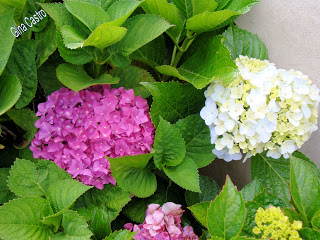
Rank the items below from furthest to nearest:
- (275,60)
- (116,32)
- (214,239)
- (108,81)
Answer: (275,60)
(108,81)
(116,32)
(214,239)

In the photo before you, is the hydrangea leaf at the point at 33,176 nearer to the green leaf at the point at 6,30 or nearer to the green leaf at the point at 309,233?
the green leaf at the point at 6,30

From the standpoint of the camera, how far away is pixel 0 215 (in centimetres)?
77

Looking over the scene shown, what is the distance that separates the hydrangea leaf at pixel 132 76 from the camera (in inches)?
41.2

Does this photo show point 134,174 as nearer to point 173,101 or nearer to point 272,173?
point 173,101

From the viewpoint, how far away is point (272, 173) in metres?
1.06

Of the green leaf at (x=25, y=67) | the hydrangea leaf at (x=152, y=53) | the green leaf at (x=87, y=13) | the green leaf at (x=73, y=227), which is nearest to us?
the green leaf at (x=73, y=227)

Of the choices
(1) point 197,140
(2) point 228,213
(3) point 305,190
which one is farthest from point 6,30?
(3) point 305,190

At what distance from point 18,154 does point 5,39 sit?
1.14 ft

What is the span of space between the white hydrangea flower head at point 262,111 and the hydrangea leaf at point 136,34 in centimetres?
20

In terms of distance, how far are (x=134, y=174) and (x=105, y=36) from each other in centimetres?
36

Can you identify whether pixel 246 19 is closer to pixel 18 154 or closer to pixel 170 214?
pixel 170 214

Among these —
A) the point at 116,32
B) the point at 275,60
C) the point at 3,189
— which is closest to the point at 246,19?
the point at 275,60

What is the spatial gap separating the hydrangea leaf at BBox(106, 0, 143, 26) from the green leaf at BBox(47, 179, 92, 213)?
1.23ft

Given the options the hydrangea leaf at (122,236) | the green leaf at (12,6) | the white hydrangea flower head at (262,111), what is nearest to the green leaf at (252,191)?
the white hydrangea flower head at (262,111)
